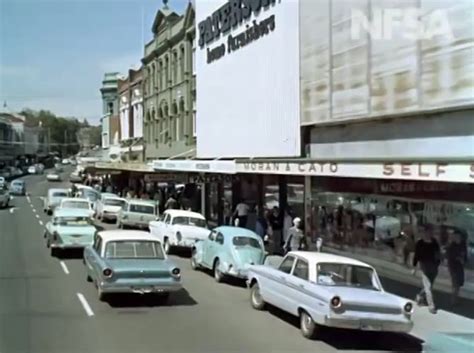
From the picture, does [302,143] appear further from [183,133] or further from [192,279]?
[183,133]

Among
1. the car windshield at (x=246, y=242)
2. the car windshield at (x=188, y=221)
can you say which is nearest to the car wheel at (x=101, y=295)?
the car windshield at (x=246, y=242)

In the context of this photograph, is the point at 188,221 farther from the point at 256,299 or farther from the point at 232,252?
the point at 256,299

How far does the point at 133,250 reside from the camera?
15289 mm

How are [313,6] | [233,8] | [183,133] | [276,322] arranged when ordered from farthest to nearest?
[183,133] < [233,8] < [313,6] < [276,322]

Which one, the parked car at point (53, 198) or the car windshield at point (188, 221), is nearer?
the car windshield at point (188, 221)

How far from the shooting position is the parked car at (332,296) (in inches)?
453

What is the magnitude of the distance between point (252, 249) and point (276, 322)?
5.29 m

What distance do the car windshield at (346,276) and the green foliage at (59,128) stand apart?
132 m

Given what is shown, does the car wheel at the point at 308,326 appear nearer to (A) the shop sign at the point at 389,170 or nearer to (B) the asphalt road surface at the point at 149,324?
(B) the asphalt road surface at the point at 149,324

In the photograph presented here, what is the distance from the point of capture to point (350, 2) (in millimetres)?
19188

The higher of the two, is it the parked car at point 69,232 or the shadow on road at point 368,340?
the parked car at point 69,232

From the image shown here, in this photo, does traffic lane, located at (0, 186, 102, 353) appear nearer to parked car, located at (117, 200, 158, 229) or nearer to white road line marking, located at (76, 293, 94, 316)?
white road line marking, located at (76, 293, 94, 316)

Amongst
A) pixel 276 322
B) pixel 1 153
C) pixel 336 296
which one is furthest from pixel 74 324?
pixel 1 153

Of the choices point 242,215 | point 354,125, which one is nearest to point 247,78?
point 242,215
